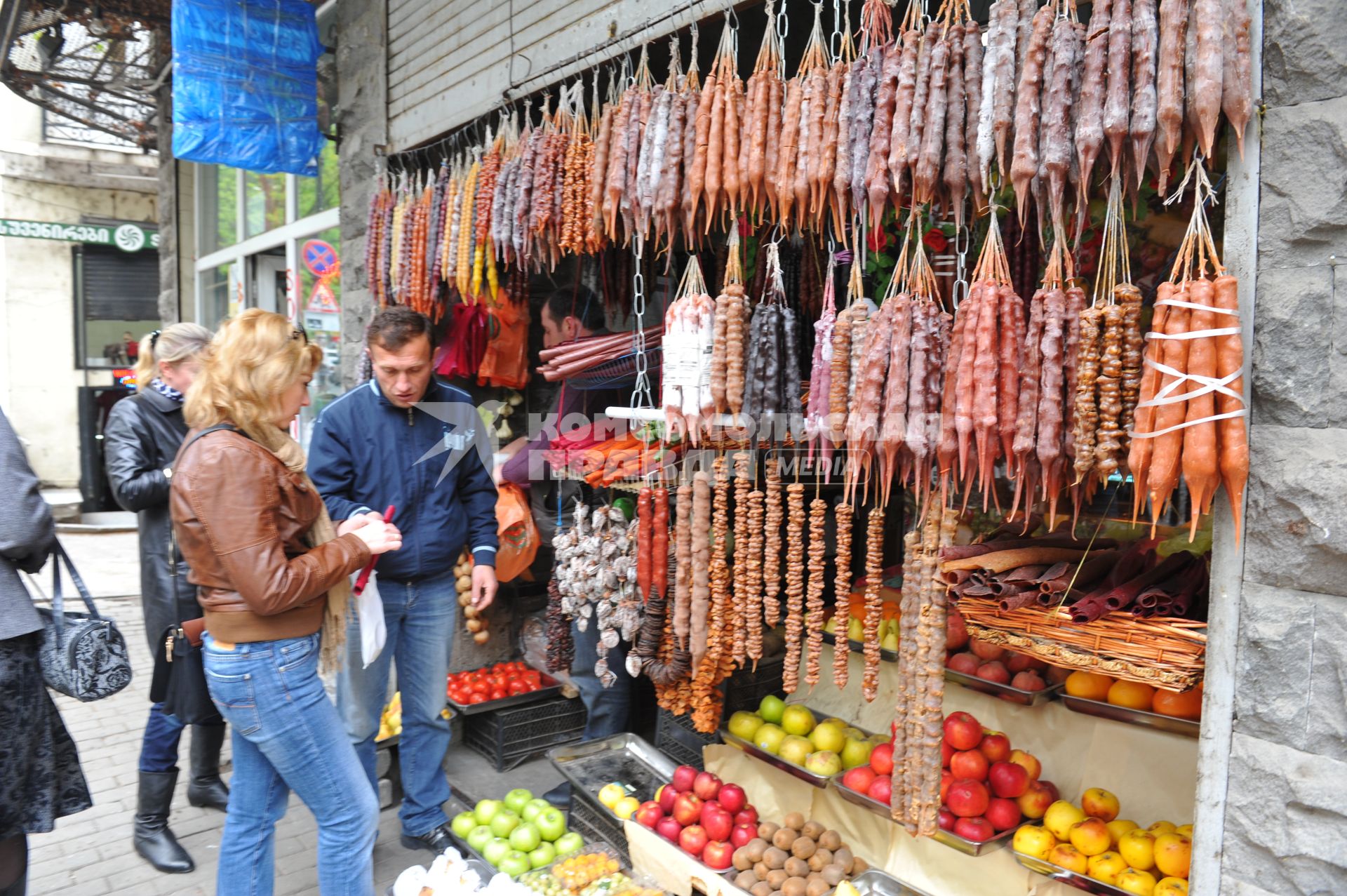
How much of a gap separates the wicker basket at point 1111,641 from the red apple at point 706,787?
1.56 metres

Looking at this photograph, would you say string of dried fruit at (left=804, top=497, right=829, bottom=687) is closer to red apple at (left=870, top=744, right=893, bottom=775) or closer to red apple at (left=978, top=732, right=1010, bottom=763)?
red apple at (left=870, top=744, right=893, bottom=775)

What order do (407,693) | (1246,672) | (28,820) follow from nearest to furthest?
1. (1246,672)
2. (28,820)
3. (407,693)

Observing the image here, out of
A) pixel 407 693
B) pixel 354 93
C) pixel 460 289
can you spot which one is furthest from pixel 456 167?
pixel 407 693

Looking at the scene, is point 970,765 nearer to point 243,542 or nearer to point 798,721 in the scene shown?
point 798,721

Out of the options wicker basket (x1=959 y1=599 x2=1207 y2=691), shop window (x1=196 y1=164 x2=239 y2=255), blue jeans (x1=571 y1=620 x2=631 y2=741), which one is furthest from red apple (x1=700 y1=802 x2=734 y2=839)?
shop window (x1=196 y1=164 x2=239 y2=255)

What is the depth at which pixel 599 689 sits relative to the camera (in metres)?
4.43

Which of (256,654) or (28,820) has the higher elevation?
(256,654)

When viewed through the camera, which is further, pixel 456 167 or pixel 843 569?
pixel 456 167

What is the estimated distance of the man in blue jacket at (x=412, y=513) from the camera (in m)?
3.47

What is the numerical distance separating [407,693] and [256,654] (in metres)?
1.35

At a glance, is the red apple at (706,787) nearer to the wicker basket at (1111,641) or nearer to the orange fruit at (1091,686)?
the orange fruit at (1091,686)

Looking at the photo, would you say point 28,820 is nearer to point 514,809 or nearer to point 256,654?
point 256,654

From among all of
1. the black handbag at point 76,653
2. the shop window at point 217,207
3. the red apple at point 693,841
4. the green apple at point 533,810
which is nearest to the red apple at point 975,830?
the red apple at point 693,841

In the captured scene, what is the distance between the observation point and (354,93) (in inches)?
225
